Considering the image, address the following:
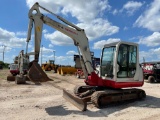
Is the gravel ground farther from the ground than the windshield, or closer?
closer

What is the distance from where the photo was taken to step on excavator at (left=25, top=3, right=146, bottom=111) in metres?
9.66

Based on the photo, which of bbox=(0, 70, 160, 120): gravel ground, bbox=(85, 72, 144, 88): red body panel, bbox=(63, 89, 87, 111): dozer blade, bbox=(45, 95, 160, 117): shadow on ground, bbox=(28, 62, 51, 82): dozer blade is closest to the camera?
bbox=(0, 70, 160, 120): gravel ground

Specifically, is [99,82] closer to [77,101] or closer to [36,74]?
[77,101]

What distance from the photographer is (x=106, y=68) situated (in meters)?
10.3

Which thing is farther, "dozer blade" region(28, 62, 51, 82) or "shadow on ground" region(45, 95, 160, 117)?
"dozer blade" region(28, 62, 51, 82)

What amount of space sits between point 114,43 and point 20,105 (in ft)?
16.2

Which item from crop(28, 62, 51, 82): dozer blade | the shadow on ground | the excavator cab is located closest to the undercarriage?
the shadow on ground

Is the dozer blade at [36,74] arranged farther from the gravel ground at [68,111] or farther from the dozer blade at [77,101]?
the dozer blade at [77,101]

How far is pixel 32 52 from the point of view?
9.77 m

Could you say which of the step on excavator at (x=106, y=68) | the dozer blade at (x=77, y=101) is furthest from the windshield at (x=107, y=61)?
the dozer blade at (x=77, y=101)

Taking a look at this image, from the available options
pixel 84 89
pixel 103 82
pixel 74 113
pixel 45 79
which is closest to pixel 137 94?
pixel 103 82

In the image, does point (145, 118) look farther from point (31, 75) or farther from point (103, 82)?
point (31, 75)

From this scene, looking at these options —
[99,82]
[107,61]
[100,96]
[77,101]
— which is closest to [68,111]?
[77,101]

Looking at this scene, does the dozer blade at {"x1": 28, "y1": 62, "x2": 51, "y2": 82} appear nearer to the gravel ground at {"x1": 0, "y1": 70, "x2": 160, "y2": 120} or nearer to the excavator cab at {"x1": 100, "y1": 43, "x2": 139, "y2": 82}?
the gravel ground at {"x1": 0, "y1": 70, "x2": 160, "y2": 120}
